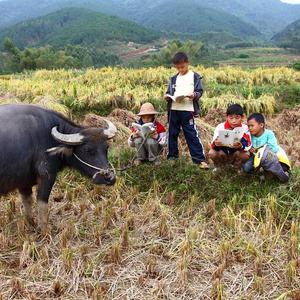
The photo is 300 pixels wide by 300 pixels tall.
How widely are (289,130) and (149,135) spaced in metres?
3.03

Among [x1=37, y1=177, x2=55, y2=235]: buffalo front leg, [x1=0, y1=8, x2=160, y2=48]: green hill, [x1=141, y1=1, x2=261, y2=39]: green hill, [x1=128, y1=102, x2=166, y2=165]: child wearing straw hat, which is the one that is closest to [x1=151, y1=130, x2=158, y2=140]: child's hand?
[x1=128, y1=102, x2=166, y2=165]: child wearing straw hat

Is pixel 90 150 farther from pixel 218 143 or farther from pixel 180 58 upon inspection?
pixel 180 58

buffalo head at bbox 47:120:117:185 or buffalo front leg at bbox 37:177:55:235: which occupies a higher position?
buffalo head at bbox 47:120:117:185

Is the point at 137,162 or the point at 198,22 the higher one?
the point at 137,162

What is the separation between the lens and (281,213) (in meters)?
3.88

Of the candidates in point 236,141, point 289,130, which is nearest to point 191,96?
point 236,141

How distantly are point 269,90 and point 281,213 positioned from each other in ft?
17.3

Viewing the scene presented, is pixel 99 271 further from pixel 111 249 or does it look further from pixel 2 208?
pixel 2 208

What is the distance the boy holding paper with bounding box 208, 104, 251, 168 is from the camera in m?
4.28

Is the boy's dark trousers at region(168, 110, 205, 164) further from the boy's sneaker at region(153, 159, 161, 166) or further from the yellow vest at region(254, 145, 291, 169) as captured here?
the yellow vest at region(254, 145, 291, 169)

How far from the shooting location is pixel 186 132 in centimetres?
490

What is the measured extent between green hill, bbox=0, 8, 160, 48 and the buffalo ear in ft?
261

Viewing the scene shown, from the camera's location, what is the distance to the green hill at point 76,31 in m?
85.9

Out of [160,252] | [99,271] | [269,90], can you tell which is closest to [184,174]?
[160,252]
